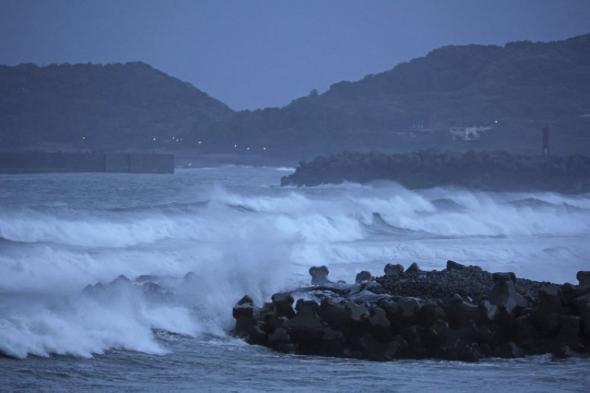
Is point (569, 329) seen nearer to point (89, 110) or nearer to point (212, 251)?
point (212, 251)

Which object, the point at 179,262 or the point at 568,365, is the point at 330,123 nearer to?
the point at 179,262

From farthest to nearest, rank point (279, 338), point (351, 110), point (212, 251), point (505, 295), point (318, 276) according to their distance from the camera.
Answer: point (351, 110) < point (212, 251) < point (318, 276) < point (505, 295) < point (279, 338)

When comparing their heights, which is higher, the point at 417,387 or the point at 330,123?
the point at 330,123

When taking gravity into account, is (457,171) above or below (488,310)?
above

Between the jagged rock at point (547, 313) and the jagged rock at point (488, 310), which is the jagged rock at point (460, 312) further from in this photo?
the jagged rock at point (547, 313)

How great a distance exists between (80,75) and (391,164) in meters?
41.9

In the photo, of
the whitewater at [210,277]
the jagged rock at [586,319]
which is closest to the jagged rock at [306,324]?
the whitewater at [210,277]

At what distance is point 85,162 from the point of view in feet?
234

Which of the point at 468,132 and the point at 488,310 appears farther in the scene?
the point at 468,132

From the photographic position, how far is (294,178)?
246 feet

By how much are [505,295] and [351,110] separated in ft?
413

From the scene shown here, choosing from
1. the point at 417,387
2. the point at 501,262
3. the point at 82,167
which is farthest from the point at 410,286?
the point at 82,167

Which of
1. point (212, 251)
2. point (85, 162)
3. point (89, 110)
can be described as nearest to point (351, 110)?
point (89, 110)

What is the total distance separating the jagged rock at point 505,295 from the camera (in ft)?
39.5
